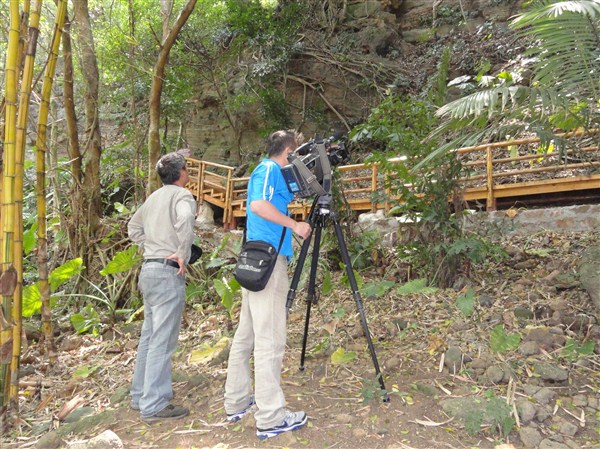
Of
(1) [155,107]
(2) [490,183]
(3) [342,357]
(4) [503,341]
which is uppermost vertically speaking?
(1) [155,107]

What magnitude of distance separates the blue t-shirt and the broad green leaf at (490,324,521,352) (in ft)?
5.21

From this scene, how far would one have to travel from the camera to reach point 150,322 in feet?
10.4

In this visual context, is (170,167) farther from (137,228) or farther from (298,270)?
(298,270)

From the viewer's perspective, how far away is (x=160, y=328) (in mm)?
2998

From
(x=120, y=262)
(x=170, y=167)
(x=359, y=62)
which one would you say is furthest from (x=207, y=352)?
(x=359, y=62)

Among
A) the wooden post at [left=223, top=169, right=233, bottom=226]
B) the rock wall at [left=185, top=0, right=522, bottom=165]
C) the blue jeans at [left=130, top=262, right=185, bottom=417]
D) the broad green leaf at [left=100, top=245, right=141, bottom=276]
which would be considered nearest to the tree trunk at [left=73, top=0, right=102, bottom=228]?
the broad green leaf at [left=100, top=245, right=141, bottom=276]

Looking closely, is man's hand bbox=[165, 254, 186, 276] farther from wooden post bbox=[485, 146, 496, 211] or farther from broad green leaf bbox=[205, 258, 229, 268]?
wooden post bbox=[485, 146, 496, 211]

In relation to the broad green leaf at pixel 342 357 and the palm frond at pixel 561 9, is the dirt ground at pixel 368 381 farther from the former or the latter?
the palm frond at pixel 561 9

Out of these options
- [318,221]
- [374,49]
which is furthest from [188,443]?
[374,49]

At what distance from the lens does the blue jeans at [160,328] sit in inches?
117

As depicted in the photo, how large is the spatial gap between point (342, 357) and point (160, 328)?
50.2 inches

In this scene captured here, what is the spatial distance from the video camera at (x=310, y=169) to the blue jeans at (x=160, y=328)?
0.98 m

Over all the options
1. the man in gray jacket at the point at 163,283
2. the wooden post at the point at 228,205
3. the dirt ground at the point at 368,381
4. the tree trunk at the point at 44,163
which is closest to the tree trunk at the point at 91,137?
the dirt ground at the point at 368,381

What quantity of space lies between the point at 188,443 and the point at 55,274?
3.11 m
